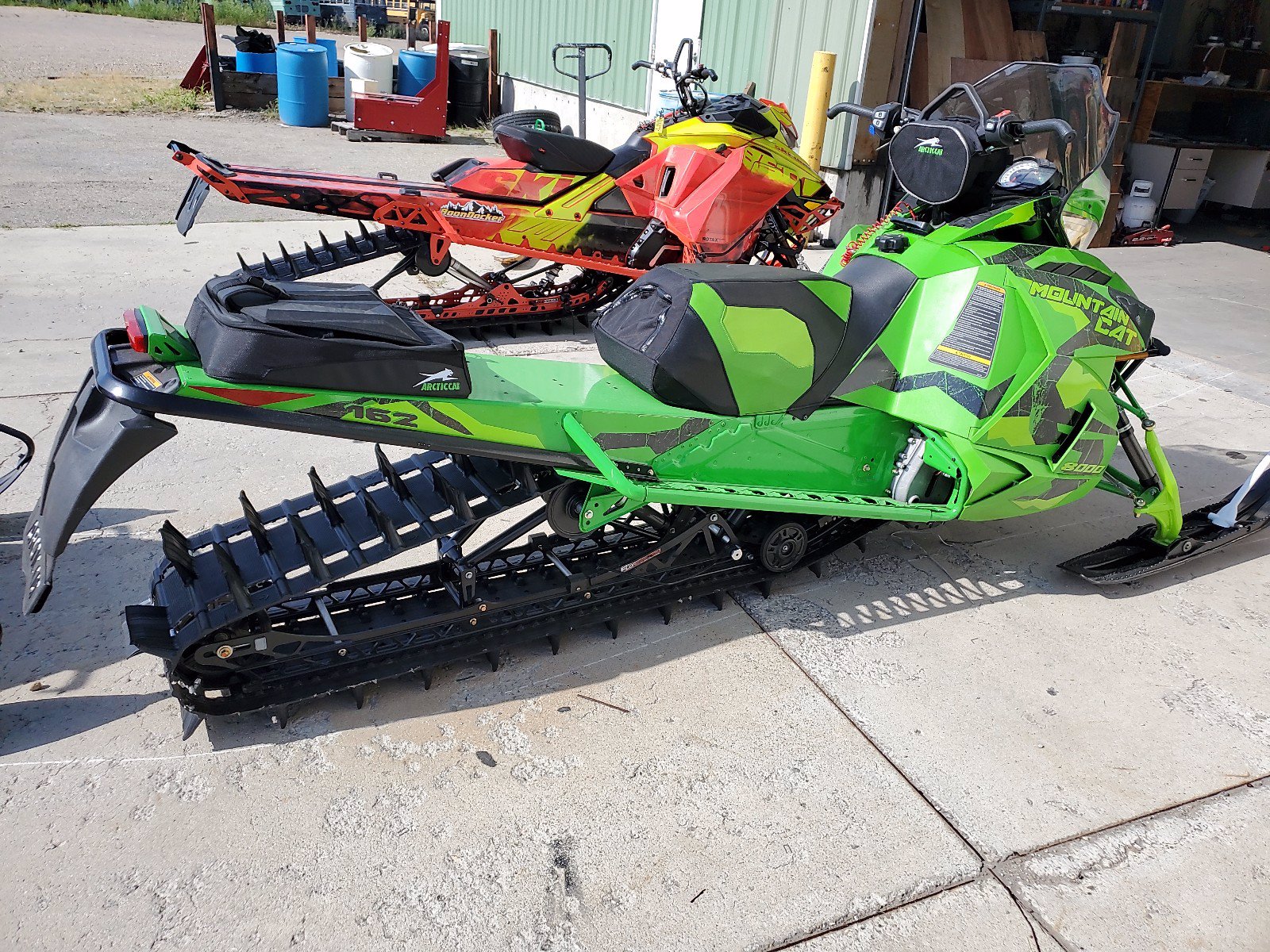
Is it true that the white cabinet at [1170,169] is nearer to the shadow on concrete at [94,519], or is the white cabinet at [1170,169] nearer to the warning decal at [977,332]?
the warning decal at [977,332]

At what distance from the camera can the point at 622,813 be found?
2.39 meters

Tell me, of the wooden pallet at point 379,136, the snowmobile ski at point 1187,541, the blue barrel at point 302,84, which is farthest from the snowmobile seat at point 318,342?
the blue barrel at point 302,84

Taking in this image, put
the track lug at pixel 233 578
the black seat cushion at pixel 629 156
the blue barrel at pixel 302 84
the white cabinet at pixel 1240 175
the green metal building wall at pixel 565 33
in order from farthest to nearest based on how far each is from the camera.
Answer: the blue barrel at pixel 302 84
the green metal building wall at pixel 565 33
the white cabinet at pixel 1240 175
the black seat cushion at pixel 629 156
the track lug at pixel 233 578

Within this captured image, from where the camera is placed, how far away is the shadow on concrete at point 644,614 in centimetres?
268

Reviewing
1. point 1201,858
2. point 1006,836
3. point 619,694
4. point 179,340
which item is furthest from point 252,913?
point 1201,858

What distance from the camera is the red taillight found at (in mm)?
2201

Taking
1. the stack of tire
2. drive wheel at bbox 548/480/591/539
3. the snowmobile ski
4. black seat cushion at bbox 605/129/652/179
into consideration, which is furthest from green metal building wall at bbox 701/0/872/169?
drive wheel at bbox 548/480/591/539

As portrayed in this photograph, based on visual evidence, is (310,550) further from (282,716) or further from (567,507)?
(567,507)

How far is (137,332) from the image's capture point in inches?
87.2

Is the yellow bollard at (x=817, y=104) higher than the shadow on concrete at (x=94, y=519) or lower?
higher

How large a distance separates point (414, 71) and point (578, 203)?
956cm

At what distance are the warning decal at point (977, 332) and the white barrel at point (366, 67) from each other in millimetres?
11809

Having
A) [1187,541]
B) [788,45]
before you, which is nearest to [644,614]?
[1187,541]

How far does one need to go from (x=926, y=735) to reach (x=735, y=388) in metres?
1.18
